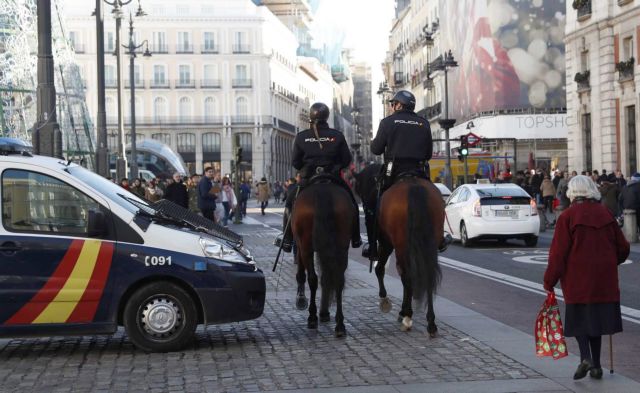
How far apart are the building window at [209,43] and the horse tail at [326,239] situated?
365 ft

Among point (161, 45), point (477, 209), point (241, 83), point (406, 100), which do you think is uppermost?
point (161, 45)

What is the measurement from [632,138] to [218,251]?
33.4 m

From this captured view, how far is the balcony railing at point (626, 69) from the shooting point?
40.3 metres

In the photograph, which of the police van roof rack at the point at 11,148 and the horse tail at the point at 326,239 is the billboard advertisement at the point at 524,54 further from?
the police van roof rack at the point at 11,148

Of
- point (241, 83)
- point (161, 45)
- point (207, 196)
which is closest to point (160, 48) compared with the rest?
point (161, 45)

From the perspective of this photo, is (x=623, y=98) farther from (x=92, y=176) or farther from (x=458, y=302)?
(x=92, y=176)

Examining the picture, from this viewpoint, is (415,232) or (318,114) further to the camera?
(318,114)

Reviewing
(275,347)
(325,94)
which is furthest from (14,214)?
(325,94)

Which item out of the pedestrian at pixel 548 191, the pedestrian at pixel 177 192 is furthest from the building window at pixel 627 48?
the pedestrian at pixel 177 192

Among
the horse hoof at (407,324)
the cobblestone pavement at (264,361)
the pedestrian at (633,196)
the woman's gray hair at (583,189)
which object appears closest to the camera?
the woman's gray hair at (583,189)

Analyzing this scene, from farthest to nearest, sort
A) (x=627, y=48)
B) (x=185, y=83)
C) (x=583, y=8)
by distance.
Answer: (x=185, y=83) < (x=583, y=8) < (x=627, y=48)

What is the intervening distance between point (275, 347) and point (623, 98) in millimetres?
33498

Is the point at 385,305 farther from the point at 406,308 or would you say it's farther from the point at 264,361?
the point at 264,361

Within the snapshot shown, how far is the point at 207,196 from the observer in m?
27.4
